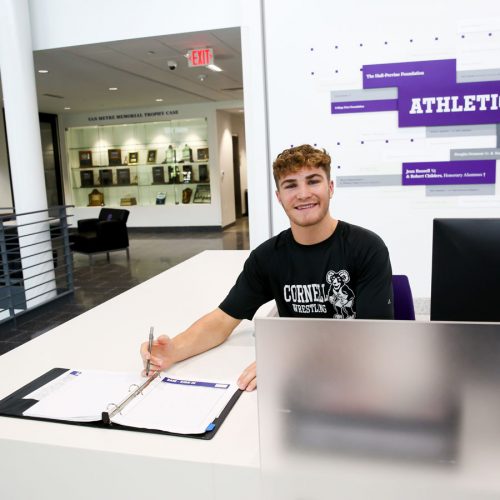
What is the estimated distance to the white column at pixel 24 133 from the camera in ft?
17.6

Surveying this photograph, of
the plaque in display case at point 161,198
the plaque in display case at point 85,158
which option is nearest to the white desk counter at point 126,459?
the plaque in display case at point 161,198

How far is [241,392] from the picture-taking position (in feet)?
4.41

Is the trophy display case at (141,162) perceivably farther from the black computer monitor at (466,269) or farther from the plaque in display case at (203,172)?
the black computer monitor at (466,269)

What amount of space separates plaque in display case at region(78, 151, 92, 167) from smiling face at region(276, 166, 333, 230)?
12135 millimetres

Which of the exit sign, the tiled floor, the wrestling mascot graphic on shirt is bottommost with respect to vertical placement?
the tiled floor

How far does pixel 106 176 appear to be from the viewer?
41.6ft

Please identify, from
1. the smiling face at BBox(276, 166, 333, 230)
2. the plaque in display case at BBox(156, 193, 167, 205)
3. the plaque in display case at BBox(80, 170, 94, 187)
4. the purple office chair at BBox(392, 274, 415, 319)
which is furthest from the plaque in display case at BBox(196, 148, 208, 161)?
the smiling face at BBox(276, 166, 333, 230)

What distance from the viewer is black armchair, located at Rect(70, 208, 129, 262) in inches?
336

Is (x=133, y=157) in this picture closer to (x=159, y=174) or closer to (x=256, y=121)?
(x=159, y=174)

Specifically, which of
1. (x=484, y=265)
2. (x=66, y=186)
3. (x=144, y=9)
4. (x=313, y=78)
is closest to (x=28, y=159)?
(x=144, y=9)

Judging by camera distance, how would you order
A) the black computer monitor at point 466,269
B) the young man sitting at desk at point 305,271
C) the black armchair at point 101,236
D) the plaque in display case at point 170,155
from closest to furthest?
the black computer monitor at point 466,269
the young man sitting at desk at point 305,271
the black armchair at point 101,236
the plaque in display case at point 170,155

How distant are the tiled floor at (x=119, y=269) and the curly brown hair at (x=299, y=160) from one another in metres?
3.77

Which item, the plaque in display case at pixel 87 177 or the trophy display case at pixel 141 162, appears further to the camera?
the plaque in display case at pixel 87 177

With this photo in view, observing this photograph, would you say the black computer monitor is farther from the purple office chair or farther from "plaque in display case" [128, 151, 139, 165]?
"plaque in display case" [128, 151, 139, 165]
